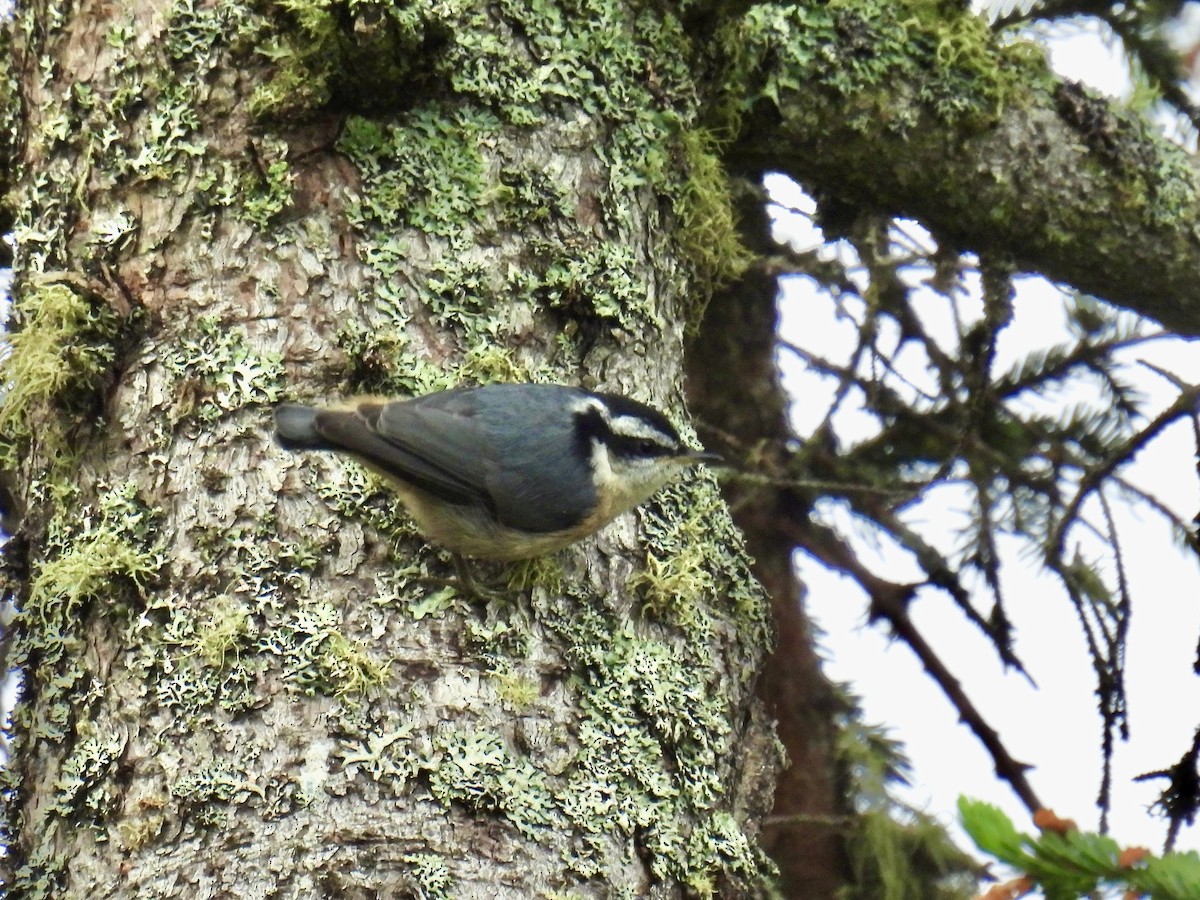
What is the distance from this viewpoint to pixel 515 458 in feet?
8.19

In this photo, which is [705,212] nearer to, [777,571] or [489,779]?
[777,571]

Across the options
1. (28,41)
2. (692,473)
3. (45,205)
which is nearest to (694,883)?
(692,473)

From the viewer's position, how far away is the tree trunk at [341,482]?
1.98 meters

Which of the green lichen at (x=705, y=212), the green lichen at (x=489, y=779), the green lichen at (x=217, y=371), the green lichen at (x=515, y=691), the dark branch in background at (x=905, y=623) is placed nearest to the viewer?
the green lichen at (x=489, y=779)

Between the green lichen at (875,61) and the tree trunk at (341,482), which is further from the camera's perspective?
the green lichen at (875,61)

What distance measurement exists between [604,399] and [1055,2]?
146cm

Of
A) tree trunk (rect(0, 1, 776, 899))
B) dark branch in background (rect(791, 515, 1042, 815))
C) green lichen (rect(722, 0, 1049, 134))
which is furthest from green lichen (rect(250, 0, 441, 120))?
dark branch in background (rect(791, 515, 1042, 815))

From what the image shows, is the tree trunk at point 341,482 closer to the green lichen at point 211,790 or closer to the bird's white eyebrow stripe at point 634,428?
the green lichen at point 211,790

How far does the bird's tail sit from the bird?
0.22 feet

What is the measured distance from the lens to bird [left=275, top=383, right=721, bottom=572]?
227 cm

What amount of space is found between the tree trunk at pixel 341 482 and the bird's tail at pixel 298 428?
0.27 ft

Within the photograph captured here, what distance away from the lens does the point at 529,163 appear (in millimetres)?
2459

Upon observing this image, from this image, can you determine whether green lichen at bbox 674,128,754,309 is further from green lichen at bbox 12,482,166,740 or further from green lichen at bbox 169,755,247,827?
green lichen at bbox 169,755,247,827

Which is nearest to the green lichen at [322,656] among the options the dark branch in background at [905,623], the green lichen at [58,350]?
the green lichen at [58,350]
